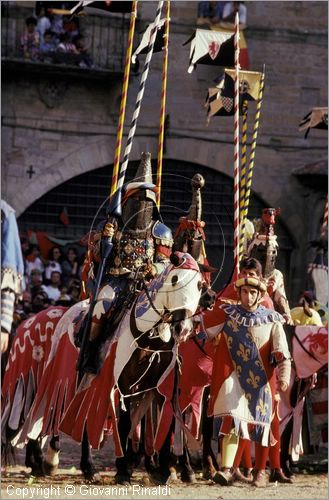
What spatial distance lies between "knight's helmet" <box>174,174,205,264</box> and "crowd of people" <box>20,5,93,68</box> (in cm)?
1253

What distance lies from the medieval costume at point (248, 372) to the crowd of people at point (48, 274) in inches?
301

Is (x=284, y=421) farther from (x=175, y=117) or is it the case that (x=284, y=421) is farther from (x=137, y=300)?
(x=175, y=117)

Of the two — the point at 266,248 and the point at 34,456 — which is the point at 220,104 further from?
the point at 34,456

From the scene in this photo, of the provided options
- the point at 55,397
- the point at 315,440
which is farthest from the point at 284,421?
the point at 55,397

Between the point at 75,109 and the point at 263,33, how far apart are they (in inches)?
133

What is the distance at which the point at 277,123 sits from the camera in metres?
27.0

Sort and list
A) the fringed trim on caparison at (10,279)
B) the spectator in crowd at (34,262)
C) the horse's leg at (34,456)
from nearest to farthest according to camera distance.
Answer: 1. the fringed trim on caparison at (10,279)
2. the horse's leg at (34,456)
3. the spectator in crowd at (34,262)

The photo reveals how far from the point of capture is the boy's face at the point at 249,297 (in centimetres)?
1213

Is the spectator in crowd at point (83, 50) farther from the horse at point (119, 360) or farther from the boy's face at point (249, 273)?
the boy's face at point (249, 273)

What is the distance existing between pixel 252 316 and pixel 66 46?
563 inches

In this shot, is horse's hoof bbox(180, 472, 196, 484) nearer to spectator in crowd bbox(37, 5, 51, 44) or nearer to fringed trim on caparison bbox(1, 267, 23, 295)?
fringed trim on caparison bbox(1, 267, 23, 295)

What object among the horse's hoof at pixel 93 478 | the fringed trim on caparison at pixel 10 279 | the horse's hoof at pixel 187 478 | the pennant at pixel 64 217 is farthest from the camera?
Result: the pennant at pixel 64 217

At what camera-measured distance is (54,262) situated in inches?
932

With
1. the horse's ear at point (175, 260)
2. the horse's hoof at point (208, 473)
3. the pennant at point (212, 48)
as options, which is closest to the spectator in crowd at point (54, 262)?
the pennant at point (212, 48)
